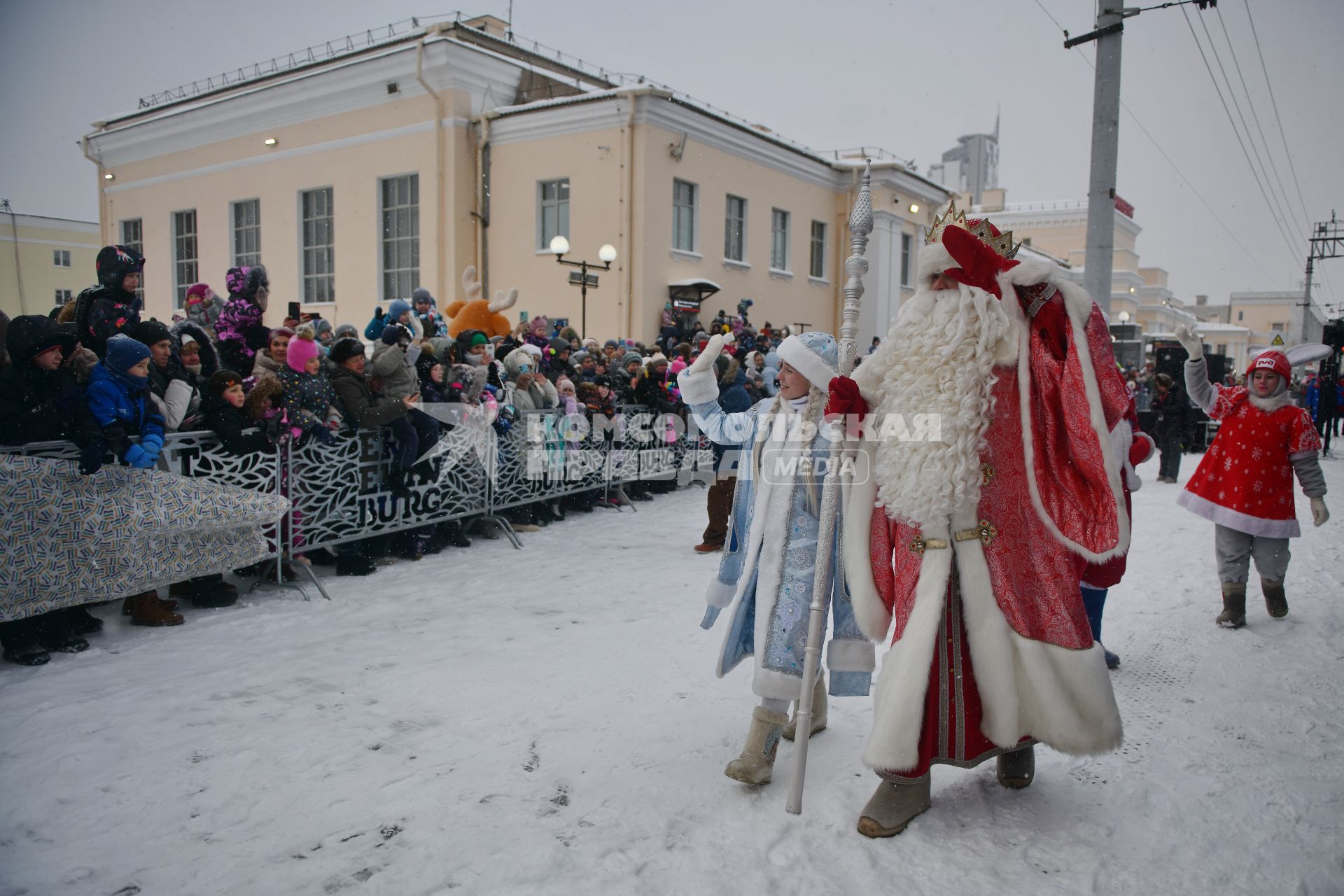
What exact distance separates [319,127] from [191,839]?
18203mm

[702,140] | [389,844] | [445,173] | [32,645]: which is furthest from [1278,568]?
[445,173]

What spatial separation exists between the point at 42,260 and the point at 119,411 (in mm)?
14750

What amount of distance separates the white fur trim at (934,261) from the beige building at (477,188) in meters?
12.8

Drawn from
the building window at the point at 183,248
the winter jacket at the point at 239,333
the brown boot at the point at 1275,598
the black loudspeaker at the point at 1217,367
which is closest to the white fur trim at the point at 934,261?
the brown boot at the point at 1275,598

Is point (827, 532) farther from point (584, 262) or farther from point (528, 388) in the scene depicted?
point (584, 262)

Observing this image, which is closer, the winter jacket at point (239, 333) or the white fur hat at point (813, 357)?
the white fur hat at point (813, 357)

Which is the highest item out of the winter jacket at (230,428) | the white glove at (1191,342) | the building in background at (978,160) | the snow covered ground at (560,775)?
the building in background at (978,160)

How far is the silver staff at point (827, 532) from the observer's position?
2816 mm

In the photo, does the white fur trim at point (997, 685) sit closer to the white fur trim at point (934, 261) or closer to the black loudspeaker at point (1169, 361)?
the white fur trim at point (934, 261)

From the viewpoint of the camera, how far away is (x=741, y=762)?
3.05 metres

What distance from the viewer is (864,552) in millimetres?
2855

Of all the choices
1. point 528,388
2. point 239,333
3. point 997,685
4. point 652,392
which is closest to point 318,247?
point 652,392

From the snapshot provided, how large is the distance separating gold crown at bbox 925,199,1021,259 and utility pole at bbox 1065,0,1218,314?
4023 mm

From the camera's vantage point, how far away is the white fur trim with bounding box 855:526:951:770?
8.58ft
